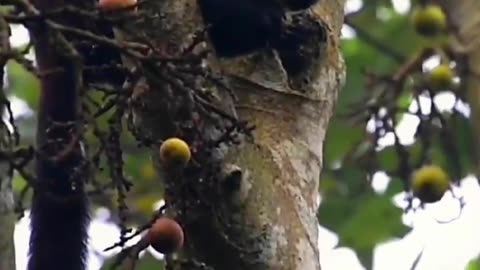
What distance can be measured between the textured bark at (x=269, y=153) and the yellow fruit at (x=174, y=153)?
0.06 meters

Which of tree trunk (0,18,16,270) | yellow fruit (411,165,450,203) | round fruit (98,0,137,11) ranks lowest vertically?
yellow fruit (411,165,450,203)

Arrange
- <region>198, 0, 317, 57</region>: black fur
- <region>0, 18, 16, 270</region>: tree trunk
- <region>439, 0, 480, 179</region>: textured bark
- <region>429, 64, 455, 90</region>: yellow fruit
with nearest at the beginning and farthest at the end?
<region>0, 18, 16, 270</region>: tree trunk → <region>198, 0, 317, 57</region>: black fur → <region>439, 0, 480, 179</region>: textured bark → <region>429, 64, 455, 90</region>: yellow fruit

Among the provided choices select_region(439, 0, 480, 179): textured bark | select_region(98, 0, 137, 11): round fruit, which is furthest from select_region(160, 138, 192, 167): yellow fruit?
select_region(439, 0, 480, 179): textured bark

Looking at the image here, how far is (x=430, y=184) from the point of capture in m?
1.94

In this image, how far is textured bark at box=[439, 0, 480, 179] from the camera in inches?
75.5

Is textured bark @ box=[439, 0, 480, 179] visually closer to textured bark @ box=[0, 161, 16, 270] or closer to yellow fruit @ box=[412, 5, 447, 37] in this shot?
yellow fruit @ box=[412, 5, 447, 37]

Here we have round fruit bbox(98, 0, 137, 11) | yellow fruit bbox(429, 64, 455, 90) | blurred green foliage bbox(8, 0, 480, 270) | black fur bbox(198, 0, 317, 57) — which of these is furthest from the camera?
blurred green foliage bbox(8, 0, 480, 270)

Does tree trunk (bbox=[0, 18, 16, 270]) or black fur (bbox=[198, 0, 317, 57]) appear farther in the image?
black fur (bbox=[198, 0, 317, 57])

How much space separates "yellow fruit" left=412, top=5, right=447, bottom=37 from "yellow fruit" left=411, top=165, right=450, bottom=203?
0.24m

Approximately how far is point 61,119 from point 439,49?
63 centimetres

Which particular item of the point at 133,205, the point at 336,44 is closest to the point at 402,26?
the point at 133,205

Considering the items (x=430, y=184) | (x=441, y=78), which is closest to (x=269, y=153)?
(x=430, y=184)

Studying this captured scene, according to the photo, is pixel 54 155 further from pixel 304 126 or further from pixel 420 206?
pixel 420 206

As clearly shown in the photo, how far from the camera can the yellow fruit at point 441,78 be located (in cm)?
204
